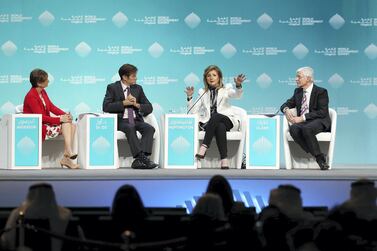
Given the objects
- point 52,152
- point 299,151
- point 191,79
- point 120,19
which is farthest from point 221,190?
point 120,19

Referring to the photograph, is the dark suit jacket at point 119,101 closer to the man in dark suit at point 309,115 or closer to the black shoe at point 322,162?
Result: the man in dark suit at point 309,115

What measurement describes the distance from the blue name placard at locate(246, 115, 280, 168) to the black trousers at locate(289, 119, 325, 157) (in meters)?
0.21

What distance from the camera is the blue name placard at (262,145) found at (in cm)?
838

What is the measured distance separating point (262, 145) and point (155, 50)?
2679mm

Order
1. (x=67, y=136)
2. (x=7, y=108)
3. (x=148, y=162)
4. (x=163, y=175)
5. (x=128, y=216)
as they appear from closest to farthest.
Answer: (x=128, y=216) < (x=163, y=175) < (x=148, y=162) < (x=67, y=136) < (x=7, y=108)

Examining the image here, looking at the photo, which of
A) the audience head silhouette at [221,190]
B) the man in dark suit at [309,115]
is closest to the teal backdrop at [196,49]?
the man in dark suit at [309,115]

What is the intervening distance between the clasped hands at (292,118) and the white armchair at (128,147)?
139cm

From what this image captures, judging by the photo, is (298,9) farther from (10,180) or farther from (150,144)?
(10,180)

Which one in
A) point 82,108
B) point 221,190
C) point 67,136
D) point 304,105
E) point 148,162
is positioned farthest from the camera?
point 82,108

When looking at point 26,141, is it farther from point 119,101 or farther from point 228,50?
point 228,50

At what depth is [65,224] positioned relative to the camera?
163 inches

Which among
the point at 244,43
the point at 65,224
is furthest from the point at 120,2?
the point at 65,224

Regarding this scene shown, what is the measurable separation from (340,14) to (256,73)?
1.35 meters

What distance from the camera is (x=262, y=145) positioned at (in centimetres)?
839
